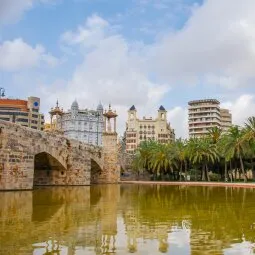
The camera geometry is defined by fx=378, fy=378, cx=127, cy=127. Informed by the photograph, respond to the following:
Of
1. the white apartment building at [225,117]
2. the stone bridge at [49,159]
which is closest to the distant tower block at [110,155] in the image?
the stone bridge at [49,159]

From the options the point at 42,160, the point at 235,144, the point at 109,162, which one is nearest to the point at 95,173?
the point at 109,162

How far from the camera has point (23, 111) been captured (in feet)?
324

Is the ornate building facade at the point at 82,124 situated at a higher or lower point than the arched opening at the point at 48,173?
higher

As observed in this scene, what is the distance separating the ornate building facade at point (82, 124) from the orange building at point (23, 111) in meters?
7.43

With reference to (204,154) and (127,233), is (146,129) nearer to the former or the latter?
(204,154)

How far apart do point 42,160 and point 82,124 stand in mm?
75857

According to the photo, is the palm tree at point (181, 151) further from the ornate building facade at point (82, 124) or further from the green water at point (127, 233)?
the ornate building facade at point (82, 124)

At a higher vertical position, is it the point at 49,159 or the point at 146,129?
the point at 146,129

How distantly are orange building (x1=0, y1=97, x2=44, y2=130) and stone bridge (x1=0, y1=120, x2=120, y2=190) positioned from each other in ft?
181

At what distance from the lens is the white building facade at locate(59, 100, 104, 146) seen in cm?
10625

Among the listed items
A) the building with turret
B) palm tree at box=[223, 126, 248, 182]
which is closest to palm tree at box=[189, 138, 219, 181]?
palm tree at box=[223, 126, 248, 182]

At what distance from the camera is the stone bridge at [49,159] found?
950 inches

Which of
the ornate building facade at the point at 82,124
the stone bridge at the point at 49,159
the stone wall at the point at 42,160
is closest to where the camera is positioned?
the stone wall at the point at 42,160

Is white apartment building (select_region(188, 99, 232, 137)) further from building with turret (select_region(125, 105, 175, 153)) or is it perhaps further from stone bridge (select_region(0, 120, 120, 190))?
stone bridge (select_region(0, 120, 120, 190))
